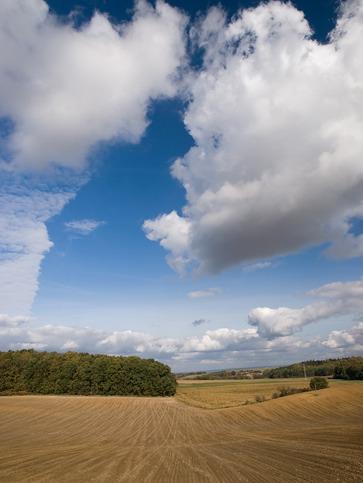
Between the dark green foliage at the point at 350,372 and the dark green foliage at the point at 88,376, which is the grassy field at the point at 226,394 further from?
the dark green foliage at the point at 350,372

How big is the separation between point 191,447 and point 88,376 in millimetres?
75875

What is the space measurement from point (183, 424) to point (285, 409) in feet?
51.4

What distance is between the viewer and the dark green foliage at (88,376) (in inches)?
3875

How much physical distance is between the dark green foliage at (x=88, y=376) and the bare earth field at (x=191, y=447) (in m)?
36.9

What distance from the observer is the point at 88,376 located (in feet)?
326

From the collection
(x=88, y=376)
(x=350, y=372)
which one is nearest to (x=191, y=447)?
(x=88, y=376)

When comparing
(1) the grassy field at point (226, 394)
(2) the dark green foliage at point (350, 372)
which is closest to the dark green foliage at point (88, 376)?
(1) the grassy field at point (226, 394)

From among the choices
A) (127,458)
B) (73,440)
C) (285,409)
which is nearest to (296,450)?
(127,458)

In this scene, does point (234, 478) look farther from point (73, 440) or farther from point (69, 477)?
point (73, 440)

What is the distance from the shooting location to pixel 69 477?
18812mm

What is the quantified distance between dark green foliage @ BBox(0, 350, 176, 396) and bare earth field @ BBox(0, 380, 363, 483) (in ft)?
121

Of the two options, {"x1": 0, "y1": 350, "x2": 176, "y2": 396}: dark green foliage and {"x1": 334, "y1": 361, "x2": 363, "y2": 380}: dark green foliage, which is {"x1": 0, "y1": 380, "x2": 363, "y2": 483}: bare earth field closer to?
{"x1": 0, "y1": 350, "x2": 176, "y2": 396}: dark green foliage

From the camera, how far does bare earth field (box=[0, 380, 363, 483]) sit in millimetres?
18281

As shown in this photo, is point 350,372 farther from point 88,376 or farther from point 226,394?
point 88,376
